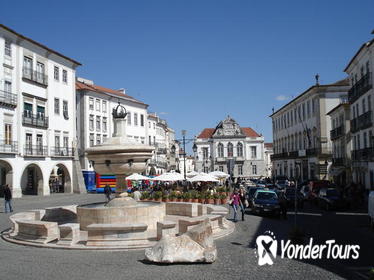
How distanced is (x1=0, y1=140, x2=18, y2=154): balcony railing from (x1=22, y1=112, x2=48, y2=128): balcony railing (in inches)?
94.0

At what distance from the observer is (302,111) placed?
5906cm

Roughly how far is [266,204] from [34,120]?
26.3 metres

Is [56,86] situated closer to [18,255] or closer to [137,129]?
[137,129]

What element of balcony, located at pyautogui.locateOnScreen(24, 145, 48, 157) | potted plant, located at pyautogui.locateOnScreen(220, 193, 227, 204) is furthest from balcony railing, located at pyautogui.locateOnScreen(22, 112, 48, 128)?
potted plant, located at pyautogui.locateOnScreen(220, 193, 227, 204)

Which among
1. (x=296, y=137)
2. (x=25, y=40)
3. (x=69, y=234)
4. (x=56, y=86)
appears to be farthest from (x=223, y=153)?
(x=69, y=234)

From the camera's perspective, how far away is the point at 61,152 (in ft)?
141

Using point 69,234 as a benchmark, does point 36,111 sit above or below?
above

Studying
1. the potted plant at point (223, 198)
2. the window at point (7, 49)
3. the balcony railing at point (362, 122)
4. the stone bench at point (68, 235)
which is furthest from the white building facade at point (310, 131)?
the stone bench at point (68, 235)

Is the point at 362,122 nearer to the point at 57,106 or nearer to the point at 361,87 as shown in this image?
the point at 361,87

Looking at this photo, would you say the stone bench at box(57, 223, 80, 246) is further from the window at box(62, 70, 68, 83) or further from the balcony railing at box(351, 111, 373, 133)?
the window at box(62, 70, 68, 83)

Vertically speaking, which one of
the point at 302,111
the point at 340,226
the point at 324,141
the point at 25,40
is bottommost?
the point at 340,226

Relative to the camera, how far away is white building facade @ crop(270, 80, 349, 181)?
51031mm

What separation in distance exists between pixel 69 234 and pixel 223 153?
85.4 meters

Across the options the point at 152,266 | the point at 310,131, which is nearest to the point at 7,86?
the point at 152,266
